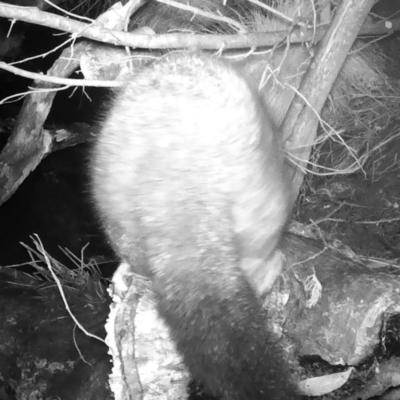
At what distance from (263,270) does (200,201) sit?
14cm

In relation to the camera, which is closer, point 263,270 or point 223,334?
point 223,334

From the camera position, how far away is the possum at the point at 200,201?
1.37 ft

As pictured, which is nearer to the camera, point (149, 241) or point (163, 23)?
point (149, 241)

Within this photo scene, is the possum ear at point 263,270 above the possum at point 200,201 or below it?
below

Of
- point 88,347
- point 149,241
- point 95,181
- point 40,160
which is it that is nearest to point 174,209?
point 149,241

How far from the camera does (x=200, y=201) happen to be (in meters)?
0.45

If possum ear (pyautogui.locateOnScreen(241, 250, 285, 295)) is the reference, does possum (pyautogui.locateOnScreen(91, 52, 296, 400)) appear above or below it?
above

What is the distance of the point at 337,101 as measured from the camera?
725mm

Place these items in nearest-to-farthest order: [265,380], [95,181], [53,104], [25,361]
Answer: [265,380] < [95,181] < [25,361] < [53,104]

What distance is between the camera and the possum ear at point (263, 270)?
0.49 m

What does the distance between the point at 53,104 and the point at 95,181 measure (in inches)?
14.2

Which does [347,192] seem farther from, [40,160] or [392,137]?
[40,160]

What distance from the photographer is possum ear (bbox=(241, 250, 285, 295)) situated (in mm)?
488

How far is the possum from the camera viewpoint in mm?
417
